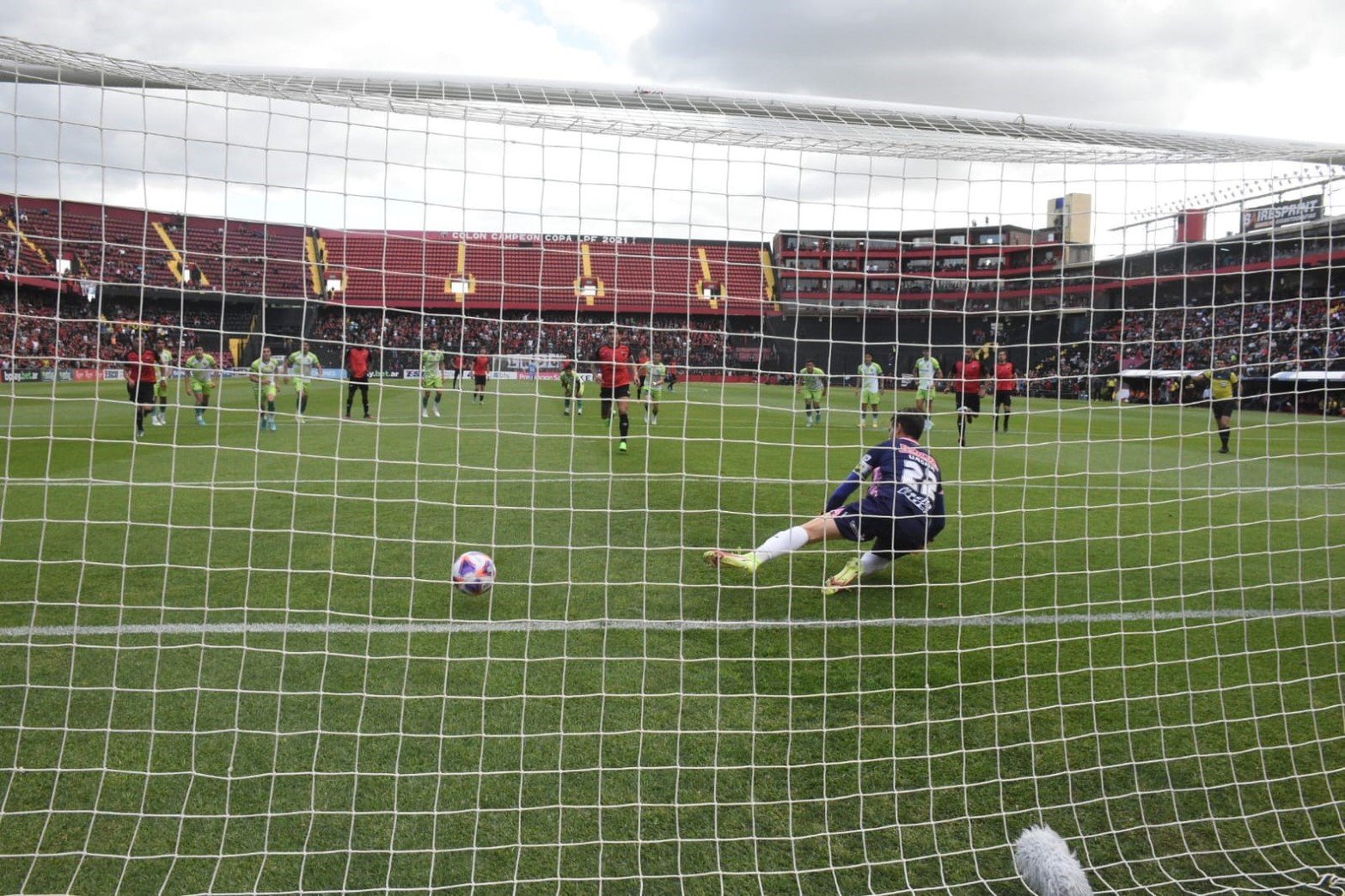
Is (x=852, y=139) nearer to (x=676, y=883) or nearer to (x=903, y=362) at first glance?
(x=676, y=883)

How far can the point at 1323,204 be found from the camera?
505 centimetres

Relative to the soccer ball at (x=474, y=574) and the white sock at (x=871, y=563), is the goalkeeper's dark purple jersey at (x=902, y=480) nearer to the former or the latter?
the white sock at (x=871, y=563)

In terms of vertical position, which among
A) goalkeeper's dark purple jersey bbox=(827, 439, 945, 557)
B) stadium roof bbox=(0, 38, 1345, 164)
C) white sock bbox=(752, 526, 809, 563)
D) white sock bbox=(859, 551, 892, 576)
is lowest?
white sock bbox=(859, 551, 892, 576)

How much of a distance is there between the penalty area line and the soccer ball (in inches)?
10.6

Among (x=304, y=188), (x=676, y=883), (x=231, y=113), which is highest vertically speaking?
(x=231, y=113)

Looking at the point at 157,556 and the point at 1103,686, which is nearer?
the point at 1103,686

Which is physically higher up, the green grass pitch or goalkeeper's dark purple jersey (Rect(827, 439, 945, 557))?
goalkeeper's dark purple jersey (Rect(827, 439, 945, 557))

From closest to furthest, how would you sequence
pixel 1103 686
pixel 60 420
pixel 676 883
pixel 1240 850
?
pixel 676 883
pixel 1240 850
pixel 1103 686
pixel 60 420

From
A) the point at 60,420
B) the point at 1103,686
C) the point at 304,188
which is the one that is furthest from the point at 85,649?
the point at 60,420

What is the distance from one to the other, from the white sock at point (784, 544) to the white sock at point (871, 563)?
443 millimetres

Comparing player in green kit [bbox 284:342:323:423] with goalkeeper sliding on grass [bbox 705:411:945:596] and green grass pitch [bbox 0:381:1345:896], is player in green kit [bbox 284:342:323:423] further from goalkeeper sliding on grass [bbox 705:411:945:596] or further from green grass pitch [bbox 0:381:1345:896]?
goalkeeper sliding on grass [bbox 705:411:945:596]

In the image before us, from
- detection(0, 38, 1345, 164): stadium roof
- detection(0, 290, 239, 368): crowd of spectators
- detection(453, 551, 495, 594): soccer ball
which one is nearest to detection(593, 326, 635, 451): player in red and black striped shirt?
detection(0, 290, 239, 368): crowd of spectators

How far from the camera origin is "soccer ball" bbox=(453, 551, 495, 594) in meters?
5.48

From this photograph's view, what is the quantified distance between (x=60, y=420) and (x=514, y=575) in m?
16.5
